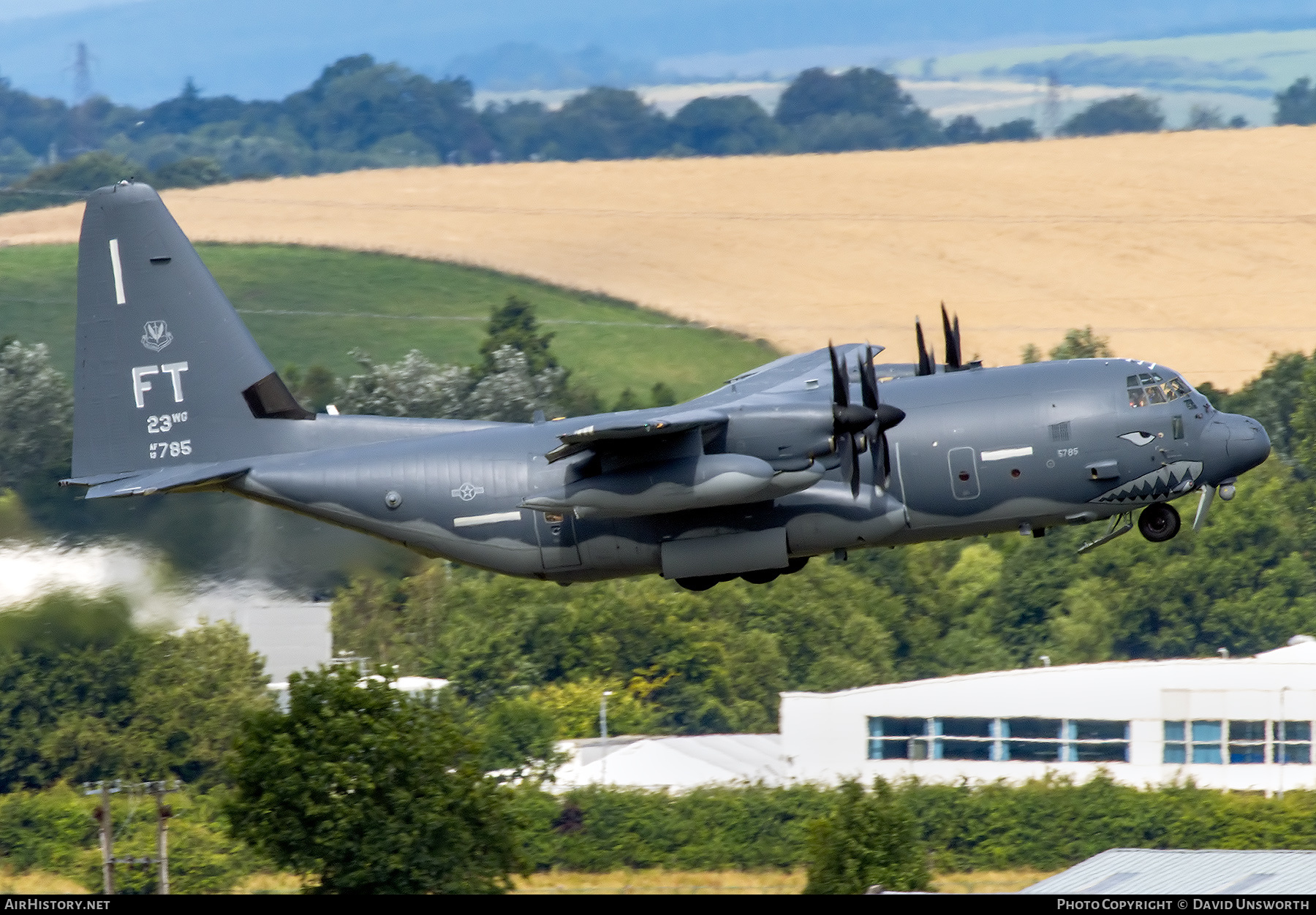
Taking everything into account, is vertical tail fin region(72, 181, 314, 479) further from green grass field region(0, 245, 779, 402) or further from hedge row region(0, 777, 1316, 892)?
green grass field region(0, 245, 779, 402)

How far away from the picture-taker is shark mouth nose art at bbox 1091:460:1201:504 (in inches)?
1093

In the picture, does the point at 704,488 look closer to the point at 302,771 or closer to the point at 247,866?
the point at 302,771

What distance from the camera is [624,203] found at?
111 meters

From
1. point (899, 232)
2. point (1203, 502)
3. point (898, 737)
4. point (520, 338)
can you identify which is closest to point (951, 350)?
point (1203, 502)

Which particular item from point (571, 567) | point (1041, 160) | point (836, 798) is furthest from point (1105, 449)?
point (1041, 160)

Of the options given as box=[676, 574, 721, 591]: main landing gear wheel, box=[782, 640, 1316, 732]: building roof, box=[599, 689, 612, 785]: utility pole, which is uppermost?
box=[676, 574, 721, 591]: main landing gear wheel

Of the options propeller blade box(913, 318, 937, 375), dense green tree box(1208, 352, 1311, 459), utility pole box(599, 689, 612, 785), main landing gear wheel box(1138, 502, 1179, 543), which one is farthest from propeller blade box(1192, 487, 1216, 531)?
dense green tree box(1208, 352, 1311, 459)

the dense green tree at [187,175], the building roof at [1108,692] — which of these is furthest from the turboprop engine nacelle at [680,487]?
the dense green tree at [187,175]

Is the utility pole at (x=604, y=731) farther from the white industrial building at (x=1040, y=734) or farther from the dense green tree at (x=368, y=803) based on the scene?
the dense green tree at (x=368, y=803)

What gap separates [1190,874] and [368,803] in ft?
56.0

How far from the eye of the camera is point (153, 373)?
102 ft

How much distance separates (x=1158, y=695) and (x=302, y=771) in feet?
97.0

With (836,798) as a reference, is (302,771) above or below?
above

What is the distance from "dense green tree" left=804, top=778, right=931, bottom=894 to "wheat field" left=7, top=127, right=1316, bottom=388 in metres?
46.8
